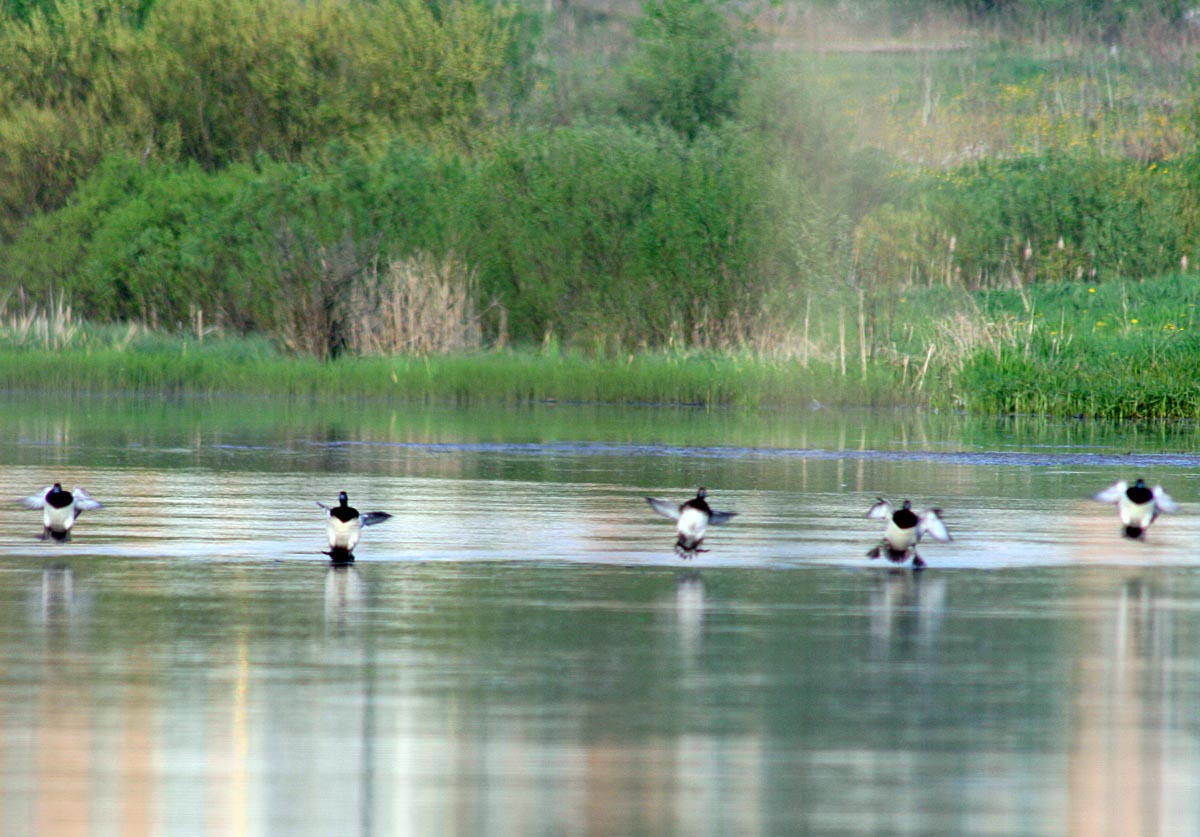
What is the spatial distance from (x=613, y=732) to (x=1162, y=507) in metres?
7.62

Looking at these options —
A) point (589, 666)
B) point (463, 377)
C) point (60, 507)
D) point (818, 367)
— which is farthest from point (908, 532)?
point (463, 377)

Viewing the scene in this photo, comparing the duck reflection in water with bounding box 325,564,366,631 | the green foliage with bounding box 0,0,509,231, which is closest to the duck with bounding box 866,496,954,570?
the duck reflection in water with bounding box 325,564,366,631

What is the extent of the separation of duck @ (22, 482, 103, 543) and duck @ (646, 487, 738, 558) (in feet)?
12.4

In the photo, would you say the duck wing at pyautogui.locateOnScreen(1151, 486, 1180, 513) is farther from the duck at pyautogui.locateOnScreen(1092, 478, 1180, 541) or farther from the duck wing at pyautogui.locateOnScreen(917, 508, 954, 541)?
the duck wing at pyautogui.locateOnScreen(917, 508, 954, 541)

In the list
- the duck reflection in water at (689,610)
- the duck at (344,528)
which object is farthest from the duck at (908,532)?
the duck at (344,528)

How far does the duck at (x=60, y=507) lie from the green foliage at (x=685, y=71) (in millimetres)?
42638

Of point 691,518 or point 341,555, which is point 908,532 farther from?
point 341,555

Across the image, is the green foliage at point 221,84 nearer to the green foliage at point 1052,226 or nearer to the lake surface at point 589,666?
the green foliage at point 1052,226

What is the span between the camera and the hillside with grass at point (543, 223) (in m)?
36.7

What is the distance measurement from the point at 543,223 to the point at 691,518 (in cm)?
3026

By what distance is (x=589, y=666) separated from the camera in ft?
33.1

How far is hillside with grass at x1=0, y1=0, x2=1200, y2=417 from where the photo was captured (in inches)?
1444

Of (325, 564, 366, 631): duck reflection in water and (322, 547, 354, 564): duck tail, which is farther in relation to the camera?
(322, 547, 354, 564): duck tail

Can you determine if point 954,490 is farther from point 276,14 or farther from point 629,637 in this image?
point 276,14
